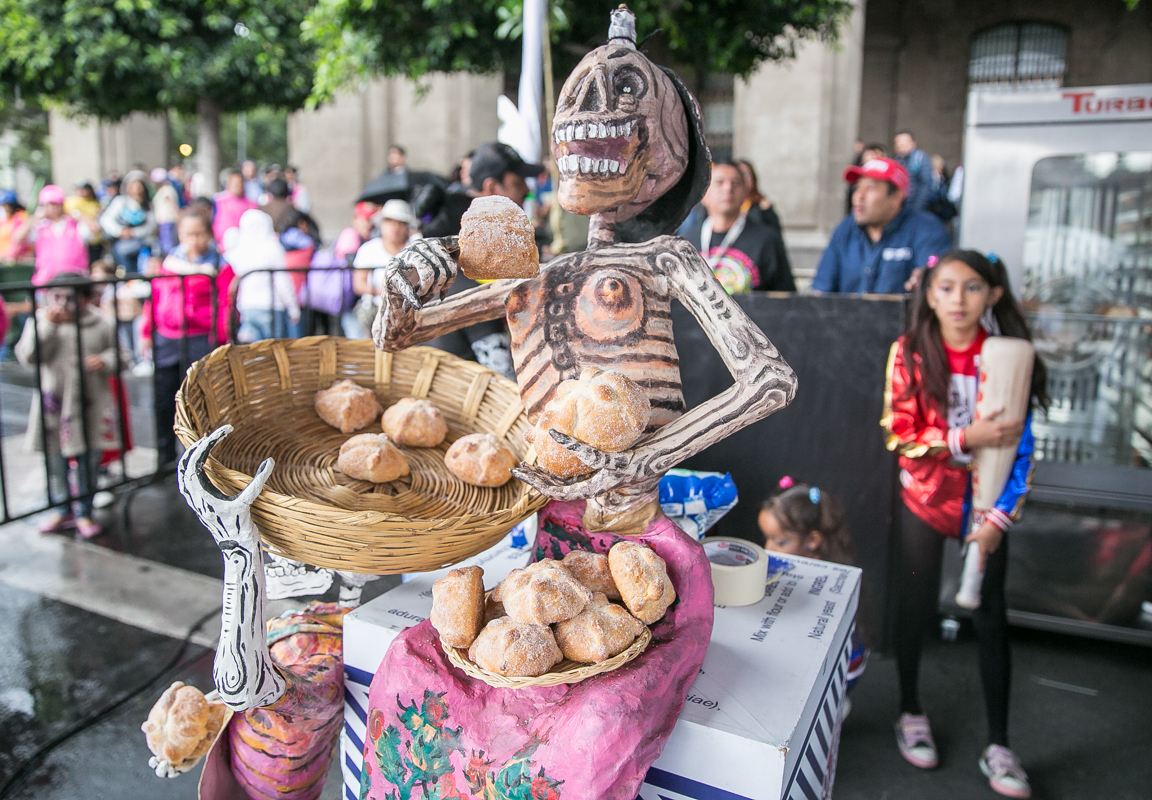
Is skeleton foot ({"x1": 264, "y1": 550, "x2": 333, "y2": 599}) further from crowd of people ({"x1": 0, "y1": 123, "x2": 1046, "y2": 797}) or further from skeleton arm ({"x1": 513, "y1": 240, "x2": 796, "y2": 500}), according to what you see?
skeleton arm ({"x1": 513, "y1": 240, "x2": 796, "y2": 500})

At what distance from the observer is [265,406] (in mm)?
1712

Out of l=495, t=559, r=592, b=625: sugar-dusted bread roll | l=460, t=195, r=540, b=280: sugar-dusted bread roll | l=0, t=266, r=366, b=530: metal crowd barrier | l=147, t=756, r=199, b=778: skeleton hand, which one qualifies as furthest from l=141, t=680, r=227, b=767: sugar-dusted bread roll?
l=0, t=266, r=366, b=530: metal crowd barrier

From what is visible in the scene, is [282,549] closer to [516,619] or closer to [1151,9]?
[516,619]

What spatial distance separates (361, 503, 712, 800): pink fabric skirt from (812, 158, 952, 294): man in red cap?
2653 millimetres

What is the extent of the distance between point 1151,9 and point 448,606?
598 inches

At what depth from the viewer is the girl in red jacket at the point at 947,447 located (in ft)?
8.13

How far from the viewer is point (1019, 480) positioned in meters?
2.51

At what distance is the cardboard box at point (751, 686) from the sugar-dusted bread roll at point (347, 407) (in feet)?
1.40

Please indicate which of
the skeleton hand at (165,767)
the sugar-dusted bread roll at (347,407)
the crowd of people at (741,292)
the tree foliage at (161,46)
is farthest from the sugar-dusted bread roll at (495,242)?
the tree foliage at (161,46)

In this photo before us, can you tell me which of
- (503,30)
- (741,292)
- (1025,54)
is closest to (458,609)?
(741,292)

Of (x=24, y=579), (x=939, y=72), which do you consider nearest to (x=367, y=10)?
(x=24, y=579)

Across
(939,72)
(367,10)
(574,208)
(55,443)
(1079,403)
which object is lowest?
(55,443)

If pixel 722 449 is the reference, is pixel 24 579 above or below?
below

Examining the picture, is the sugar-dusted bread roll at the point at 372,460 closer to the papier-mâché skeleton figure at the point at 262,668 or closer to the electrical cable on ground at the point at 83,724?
the papier-mâché skeleton figure at the point at 262,668
